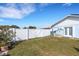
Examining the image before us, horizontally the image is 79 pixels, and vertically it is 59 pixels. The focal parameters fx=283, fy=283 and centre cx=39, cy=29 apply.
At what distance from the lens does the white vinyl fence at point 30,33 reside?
585 centimetres

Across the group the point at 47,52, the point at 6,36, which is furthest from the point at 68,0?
the point at 6,36

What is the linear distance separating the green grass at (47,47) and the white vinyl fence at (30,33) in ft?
0.36

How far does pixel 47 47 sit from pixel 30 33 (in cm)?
49

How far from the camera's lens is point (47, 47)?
5.72m

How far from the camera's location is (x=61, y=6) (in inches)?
223

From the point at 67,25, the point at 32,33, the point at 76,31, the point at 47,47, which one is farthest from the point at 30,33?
the point at 76,31

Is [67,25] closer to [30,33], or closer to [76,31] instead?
[76,31]

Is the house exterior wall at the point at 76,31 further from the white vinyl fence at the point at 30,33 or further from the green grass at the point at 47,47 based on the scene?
the white vinyl fence at the point at 30,33

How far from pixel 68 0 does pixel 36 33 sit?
0.96 metres

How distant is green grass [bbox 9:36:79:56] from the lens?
221 inches

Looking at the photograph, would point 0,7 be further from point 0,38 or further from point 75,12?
point 75,12

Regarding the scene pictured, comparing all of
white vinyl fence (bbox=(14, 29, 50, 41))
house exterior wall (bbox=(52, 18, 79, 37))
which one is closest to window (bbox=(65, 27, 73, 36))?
house exterior wall (bbox=(52, 18, 79, 37))

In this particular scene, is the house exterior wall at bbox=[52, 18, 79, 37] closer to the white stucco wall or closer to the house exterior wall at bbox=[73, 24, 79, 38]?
the house exterior wall at bbox=[73, 24, 79, 38]

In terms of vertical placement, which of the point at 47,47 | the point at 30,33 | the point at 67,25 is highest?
the point at 67,25
